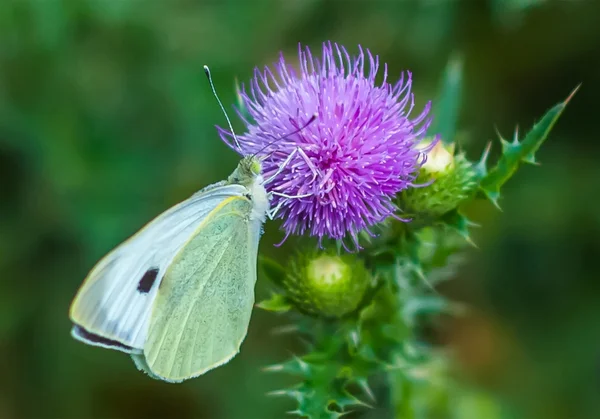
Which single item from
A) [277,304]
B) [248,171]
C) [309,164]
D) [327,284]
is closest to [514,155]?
[309,164]

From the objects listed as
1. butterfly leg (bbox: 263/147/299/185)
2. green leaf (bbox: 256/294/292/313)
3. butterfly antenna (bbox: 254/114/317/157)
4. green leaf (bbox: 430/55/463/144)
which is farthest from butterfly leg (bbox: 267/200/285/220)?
green leaf (bbox: 430/55/463/144)

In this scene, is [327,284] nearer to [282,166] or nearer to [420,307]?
[282,166]

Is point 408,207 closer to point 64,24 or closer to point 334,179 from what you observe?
point 334,179

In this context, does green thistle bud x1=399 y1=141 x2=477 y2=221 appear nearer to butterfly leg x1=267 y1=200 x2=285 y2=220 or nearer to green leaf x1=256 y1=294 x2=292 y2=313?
butterfly leg x1=267 y1=200 x2=285 y2=220

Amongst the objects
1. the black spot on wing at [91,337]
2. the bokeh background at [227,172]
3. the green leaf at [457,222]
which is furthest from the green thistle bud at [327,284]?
the bokeh background at [227,172]

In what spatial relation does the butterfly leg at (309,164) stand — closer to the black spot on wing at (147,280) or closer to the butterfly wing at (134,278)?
the butterfly wing at (134,278)

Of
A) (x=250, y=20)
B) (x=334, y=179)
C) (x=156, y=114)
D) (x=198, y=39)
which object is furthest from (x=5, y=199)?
(x=334, y=179)
